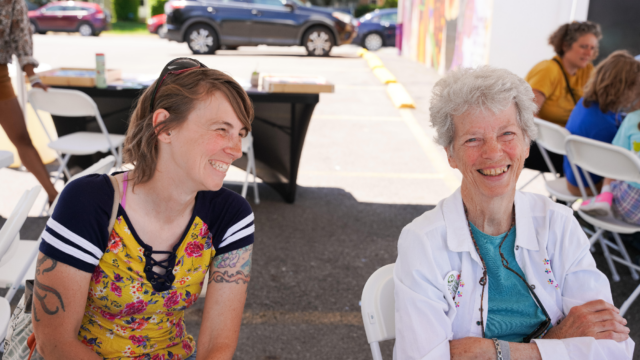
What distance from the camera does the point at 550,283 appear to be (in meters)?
1.76

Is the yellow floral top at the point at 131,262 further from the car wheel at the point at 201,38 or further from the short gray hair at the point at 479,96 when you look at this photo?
the car wheel at the point at 201,38

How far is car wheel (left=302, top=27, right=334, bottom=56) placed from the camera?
16.0 meters

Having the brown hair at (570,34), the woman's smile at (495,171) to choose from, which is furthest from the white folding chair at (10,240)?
the brown hair at (570,34)

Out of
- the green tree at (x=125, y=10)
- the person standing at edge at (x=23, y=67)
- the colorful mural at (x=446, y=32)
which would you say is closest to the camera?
the person standing at edge at (x=23, y=67)

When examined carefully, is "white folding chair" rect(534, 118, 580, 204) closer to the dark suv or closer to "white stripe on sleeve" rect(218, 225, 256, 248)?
"white stripe on sleeve" rect(218, 225, 256, 248)

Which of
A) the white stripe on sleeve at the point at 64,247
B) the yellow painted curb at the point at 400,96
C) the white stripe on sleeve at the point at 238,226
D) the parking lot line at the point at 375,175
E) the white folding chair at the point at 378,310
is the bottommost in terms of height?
the parking lot line at the point at 375,175

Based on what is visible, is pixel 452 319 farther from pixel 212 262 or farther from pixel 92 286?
pixel 92 286

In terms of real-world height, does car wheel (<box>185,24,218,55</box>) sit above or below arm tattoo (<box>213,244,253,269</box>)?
below

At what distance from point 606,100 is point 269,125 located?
265cm

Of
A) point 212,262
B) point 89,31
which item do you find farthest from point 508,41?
point 89,31

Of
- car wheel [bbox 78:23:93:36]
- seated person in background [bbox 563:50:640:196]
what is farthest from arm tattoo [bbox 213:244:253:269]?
car wheel [bbox 78:23:93:36]

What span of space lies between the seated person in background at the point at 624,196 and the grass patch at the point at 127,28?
25.8 meters

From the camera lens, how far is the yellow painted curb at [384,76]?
11.4 meters

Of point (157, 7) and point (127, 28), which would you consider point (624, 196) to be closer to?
point (127, 28)
